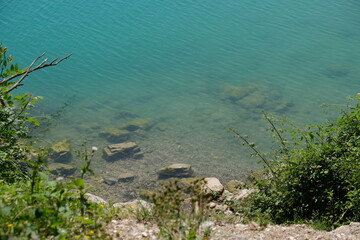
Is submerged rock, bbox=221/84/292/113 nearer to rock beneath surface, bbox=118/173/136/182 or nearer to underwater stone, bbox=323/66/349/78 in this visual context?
underwater stone, bbox=323/66/349/78

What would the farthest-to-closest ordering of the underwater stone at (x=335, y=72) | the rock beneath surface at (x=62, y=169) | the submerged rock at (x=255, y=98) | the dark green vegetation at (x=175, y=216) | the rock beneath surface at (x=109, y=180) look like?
the underwater stone at (x=335, y=72) → the submerged rock at (x=255, y=98) → the rock beneath surface at (x=62, y=169) → the rock beneath surface at (x=109, y=180) → the dark green vegetation at (x=175, y=216)

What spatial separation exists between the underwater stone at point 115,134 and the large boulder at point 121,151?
1.91 ft

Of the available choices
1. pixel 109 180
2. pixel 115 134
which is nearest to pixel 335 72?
pixel 115 134

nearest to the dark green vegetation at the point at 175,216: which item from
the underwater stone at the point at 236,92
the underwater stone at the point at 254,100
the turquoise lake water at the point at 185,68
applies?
the turquoise lake water at the point at 185,68

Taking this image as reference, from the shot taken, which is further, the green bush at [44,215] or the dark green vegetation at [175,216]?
the dark green vegetation at [175,216]

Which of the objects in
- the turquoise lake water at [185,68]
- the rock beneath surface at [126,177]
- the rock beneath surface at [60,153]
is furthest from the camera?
the turquoise lake water at [185,68]

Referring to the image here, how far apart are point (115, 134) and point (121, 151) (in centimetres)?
108

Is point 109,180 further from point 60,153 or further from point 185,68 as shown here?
point 185,68

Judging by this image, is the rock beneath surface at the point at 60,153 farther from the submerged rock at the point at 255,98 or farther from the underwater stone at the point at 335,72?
the underwater stone at the point at 335,72

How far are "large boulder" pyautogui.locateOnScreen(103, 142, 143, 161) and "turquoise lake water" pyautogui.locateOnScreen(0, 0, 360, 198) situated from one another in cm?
25

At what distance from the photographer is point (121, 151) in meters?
11.9

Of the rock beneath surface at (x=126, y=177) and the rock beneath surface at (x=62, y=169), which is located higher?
the rock beneath surface at (x=126, y=177)

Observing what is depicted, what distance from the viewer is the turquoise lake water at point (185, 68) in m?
12.6

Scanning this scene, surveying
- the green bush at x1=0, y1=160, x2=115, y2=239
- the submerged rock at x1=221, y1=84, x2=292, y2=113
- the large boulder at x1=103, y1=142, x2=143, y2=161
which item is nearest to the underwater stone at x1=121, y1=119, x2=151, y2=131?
the large boulder at x1=103, y1=142, x2=143, y2=161
